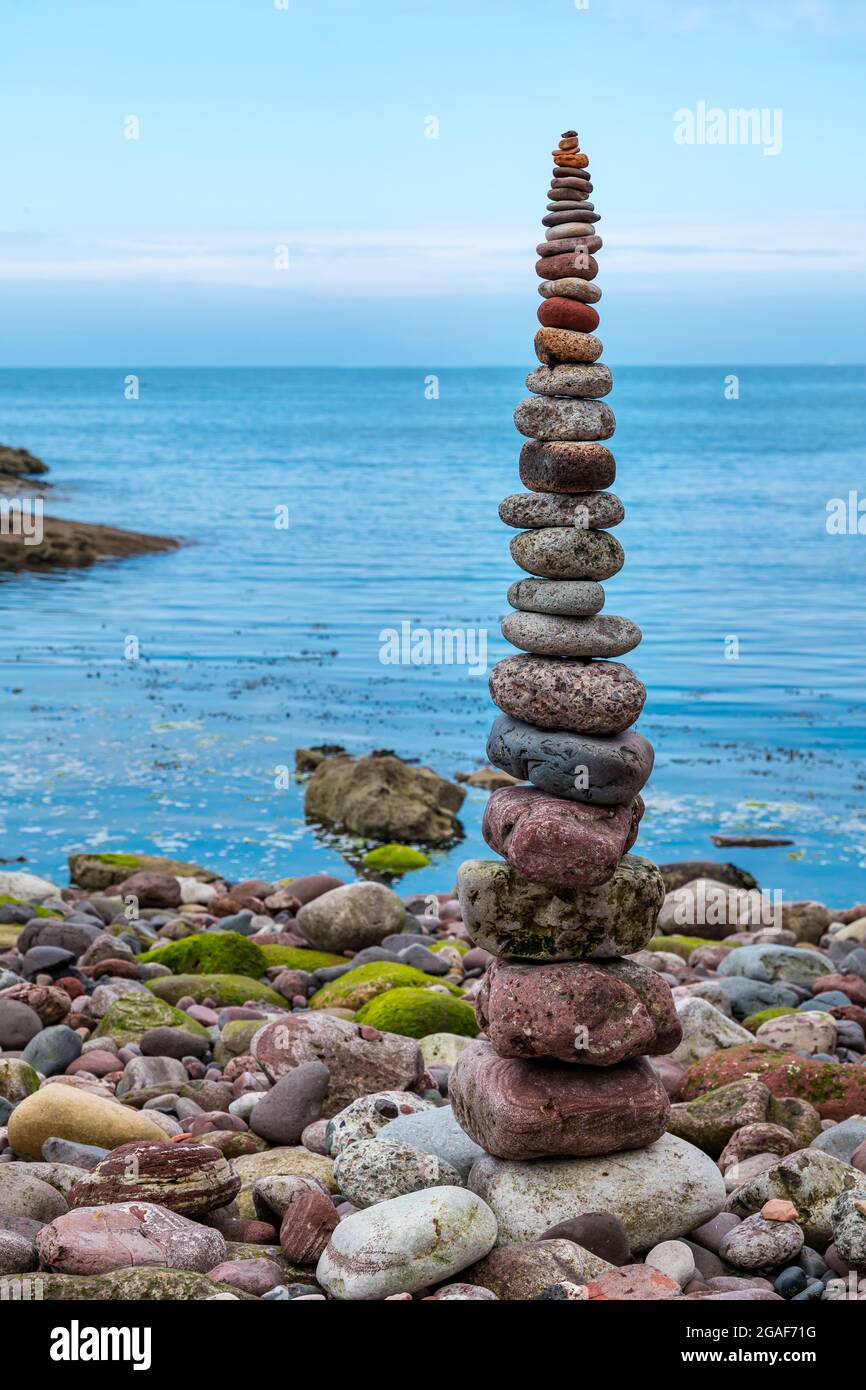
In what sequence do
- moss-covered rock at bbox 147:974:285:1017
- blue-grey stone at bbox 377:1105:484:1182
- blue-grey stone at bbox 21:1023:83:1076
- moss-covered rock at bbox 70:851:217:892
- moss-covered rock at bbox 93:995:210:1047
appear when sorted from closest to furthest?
blue-grey stone at bbox 377:1105:484:1182, blue-grey stone at bbox 21:1023:83:1076, moss-covered rock at bbox 93:995:210:1047, moss-covered rock at bbox 147:974:285:1017, moss-covered rock at bbox 70:851:217:892

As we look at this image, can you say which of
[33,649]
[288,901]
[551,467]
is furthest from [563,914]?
[33,649]

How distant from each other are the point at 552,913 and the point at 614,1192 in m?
1.44

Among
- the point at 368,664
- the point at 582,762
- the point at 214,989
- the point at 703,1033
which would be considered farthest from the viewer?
the point at 368,664

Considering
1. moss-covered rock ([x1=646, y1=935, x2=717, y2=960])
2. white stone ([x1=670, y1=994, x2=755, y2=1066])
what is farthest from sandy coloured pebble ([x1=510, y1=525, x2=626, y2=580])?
moss-covered rock ([x1=646, y1=935, x2=717, y2=960])

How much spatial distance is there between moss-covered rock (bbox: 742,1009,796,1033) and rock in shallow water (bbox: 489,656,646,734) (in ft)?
15.5

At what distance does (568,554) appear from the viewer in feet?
25.7

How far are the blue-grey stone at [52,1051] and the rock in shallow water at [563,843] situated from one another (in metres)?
4.26

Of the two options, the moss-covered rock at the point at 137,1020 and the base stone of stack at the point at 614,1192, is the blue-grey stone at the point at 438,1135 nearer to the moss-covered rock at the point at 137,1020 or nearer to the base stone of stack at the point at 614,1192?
the base stone of stack at the point at 614,1192

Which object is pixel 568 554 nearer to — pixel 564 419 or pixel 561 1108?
Answer: pixel 564 419

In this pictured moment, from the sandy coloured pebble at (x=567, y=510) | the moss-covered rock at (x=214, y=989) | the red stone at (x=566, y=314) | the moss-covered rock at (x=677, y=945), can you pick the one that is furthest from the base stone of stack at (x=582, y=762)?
the moss-covered rock at (x=677, y=945)

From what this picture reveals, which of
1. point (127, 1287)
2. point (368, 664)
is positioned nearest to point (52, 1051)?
point (127, 1287)

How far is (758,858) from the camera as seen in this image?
61.1ft

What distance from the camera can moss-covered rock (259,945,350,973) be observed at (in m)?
13.3

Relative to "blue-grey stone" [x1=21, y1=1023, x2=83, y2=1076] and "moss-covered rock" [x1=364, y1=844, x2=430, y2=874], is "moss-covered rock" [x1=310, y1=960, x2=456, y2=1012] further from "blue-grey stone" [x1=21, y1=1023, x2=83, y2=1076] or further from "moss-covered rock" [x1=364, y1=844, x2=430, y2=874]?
"moss-covered rock" [x1=364, y1=844, x2=430, y2=874]
